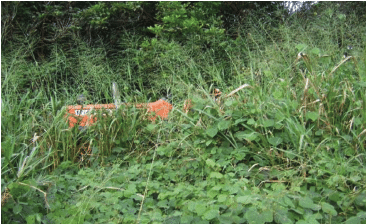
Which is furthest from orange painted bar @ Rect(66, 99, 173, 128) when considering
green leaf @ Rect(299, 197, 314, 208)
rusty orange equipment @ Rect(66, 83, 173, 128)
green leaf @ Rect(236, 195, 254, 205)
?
green leaf @ Rect(299, 197, 314, 208)

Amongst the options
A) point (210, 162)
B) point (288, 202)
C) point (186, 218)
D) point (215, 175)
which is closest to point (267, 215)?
point (288, 202)

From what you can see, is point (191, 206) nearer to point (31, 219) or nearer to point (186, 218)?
point (186, 218)

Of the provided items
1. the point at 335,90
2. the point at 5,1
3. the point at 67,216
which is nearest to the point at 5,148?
the point at 67,216

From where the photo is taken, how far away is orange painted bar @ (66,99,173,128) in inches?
147

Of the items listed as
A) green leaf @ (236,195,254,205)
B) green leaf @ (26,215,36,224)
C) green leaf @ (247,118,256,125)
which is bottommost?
green leaf @ (26,215,36,224)

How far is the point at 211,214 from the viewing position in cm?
217

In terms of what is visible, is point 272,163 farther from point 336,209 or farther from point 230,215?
point 230,215

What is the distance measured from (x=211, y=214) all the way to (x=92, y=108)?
1994mm

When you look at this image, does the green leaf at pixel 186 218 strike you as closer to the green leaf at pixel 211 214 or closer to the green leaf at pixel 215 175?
the green leaf at pixel 211 214

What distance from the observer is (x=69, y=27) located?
7148 millimetres

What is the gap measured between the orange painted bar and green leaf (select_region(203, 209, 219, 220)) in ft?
5.45

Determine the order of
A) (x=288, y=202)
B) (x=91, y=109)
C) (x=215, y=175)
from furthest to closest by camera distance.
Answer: (x=91, y=109), (x=215, y=175), (x=288, y=202)

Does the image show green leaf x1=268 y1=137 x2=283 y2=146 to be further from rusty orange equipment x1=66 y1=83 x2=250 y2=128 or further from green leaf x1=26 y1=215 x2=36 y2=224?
green leaf x1=26 y1=215 x2=36 y2=224

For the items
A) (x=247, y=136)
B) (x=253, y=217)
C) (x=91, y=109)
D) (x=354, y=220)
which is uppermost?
(x=91, y=109)
